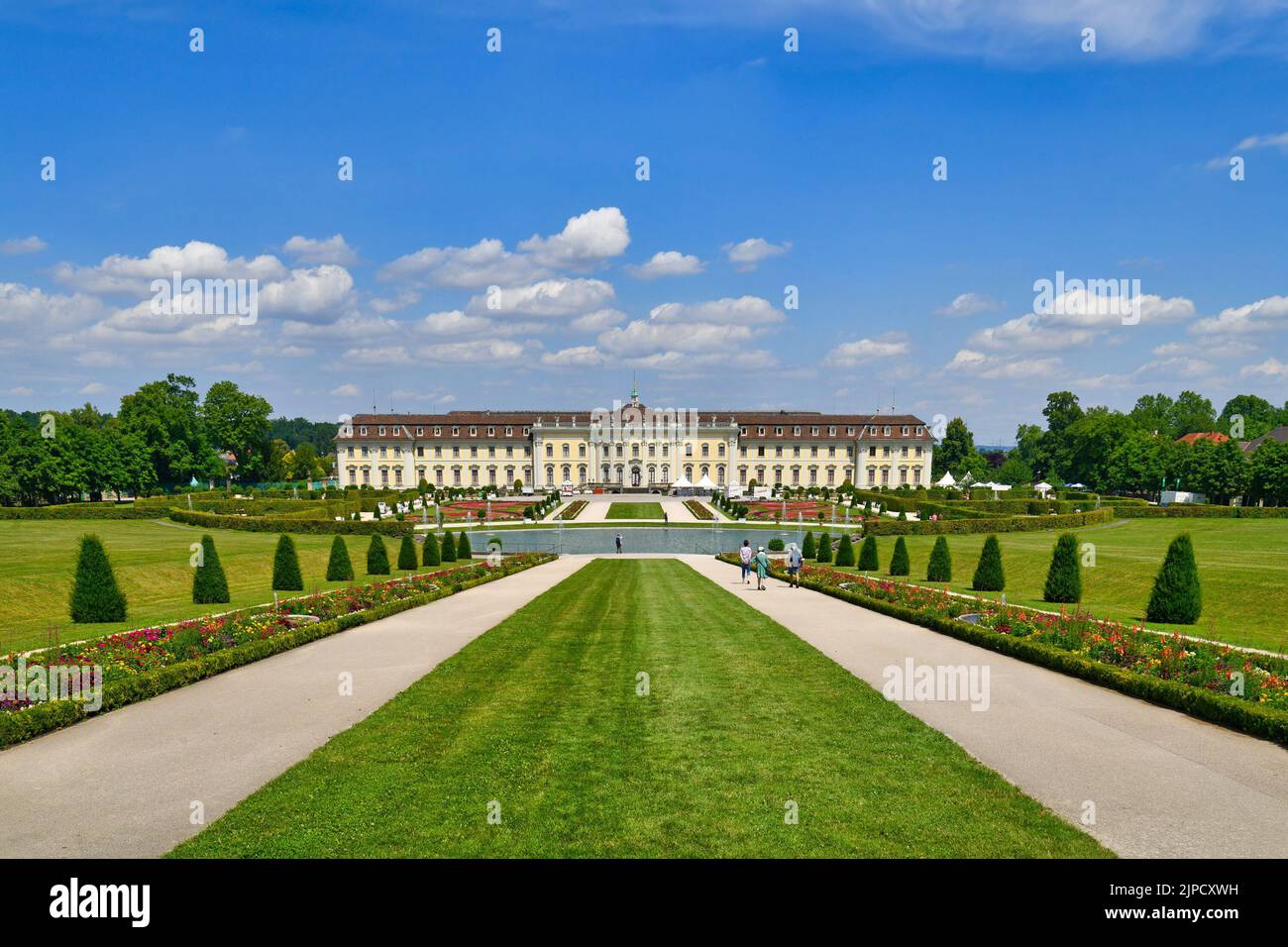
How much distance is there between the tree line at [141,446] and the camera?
68625 millimetres

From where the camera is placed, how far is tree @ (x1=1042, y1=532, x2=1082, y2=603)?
69.7 ft

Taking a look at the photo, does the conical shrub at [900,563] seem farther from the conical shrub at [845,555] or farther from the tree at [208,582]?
the tree at [208,582]

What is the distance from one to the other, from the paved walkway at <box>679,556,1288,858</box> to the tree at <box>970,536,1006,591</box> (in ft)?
36.7

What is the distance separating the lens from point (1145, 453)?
273ft

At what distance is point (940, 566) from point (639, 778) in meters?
22.8

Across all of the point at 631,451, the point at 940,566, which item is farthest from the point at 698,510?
the point at 940,566

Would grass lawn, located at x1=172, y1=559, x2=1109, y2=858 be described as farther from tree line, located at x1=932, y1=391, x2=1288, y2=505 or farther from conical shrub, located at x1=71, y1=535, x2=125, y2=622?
tree line, located at x1=932, y1=391, x2=1288, y2=505

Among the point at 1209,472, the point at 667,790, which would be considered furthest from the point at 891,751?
the point at 1209,472

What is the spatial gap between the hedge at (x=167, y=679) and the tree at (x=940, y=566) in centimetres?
1842

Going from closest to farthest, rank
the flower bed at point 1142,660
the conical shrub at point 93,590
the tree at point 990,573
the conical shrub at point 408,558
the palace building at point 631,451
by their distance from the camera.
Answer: the flower bed at point 1142,660, the conical shrub at point 93,590, the tree at point 990,573, the conical shrub at point 408,558, the palace building at point 631,451

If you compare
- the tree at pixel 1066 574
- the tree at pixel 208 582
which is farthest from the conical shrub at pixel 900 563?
the tree at pixel 208 582
